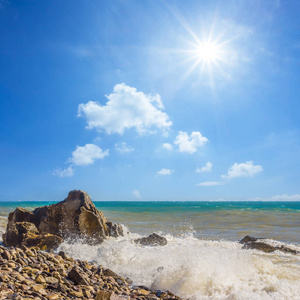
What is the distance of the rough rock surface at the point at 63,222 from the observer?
448 inches

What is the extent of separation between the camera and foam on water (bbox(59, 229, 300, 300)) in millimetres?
6355

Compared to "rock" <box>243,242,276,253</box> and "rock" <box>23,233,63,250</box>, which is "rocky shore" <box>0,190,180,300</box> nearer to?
"rock" <box>23,233,63,250</box>

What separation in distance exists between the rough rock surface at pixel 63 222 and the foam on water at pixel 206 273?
220cm

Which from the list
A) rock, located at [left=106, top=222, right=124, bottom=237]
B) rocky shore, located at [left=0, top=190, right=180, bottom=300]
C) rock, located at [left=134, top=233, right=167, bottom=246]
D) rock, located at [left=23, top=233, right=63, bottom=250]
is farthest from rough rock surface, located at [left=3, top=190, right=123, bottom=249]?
rock, located at [left=134, top=233, right=167, bottom=246]

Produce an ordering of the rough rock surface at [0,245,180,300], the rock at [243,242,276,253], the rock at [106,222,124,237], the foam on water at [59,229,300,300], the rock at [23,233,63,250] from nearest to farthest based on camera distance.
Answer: the rough rock surface at [0,245,180,300], the foam on water at [59,229,300,300], the rock at [23,233,63,250], the rock at [243,242,276,253], the rock at [106,222,124,237]

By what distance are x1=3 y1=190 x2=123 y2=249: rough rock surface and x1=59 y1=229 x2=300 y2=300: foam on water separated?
2.20m

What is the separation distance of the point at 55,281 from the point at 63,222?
6.92 metres

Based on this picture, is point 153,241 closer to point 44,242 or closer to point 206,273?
point 44,242

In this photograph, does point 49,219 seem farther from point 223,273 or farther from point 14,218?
point 223,273

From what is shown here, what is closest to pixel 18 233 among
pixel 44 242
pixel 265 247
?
pixel 44 242

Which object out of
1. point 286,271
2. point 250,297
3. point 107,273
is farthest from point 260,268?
point 107,273

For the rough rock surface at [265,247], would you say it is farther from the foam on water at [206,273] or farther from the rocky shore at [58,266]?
the rocky shore at [58,266]

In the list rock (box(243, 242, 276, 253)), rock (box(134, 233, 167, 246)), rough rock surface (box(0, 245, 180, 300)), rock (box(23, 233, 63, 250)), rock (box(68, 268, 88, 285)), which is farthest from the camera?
rock (box(134, 233, 167, 246))

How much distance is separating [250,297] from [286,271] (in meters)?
2.83
